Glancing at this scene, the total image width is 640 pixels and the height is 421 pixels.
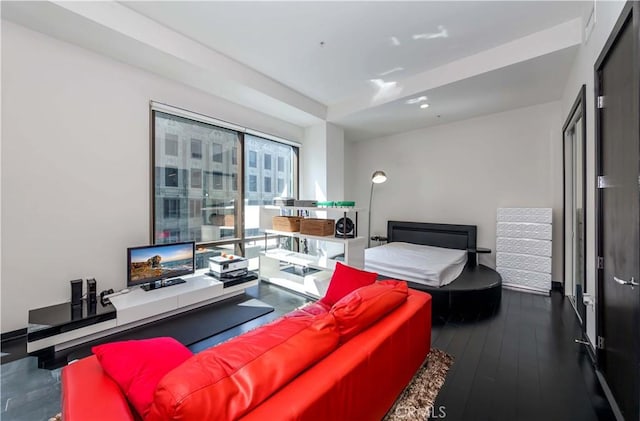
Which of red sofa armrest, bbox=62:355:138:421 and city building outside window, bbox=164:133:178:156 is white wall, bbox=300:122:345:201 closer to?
city building outside window, bbox=164:133:178:156

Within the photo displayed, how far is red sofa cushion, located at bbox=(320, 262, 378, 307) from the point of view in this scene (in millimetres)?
2293

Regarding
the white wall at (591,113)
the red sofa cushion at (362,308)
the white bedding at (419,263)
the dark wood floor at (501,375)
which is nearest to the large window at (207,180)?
the dark wood floor at (501,375)

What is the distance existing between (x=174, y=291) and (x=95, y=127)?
1984 millimetres

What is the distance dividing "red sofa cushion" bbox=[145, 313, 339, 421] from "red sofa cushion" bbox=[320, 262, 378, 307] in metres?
1.10

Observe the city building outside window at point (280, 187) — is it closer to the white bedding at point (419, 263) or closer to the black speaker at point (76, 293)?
the white bedding at point (419, 263)

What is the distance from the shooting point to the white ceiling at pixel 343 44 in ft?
8.17

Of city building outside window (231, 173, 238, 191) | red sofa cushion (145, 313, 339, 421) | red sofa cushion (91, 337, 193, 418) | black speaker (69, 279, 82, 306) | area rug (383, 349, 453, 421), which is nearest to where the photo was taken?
red sofa cushion (145, 313, 339, 421)

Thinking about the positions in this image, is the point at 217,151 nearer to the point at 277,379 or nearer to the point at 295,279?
the point at 295,279

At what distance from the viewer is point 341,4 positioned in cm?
247

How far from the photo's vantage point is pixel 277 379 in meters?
0.94

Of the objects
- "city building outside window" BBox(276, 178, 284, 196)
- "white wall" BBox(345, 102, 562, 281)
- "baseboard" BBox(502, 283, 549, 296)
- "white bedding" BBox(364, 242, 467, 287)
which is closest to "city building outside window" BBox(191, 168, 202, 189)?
"city building outside window" BBox(276, 178, 284, 196)

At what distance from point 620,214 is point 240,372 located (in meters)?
2.28

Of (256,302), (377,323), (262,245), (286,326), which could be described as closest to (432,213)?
(262,245)

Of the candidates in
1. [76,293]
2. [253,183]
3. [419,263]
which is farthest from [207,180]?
[419,263]
